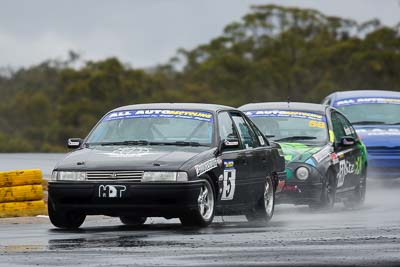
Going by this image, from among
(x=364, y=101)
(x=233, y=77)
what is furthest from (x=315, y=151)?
(x=233, y=77)

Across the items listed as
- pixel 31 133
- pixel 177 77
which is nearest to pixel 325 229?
pixel 31 133

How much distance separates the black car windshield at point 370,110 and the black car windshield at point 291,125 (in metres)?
4.68

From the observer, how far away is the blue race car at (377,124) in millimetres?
20844

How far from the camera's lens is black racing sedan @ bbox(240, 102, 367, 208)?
1548cm

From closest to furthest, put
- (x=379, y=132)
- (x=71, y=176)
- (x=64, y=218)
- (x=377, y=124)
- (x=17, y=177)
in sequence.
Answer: (x=71, y=176) < (x=64, y=218) < (x=17, y=177) < (x=379, y=132) < (x=377, y=124)

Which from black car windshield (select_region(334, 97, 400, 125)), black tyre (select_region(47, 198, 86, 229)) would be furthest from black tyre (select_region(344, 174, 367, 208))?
black tyre (select_region(47, 198, 86, 229))

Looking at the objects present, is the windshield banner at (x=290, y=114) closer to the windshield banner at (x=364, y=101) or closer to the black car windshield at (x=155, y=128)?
the black car windshield at (x=155, y=128)

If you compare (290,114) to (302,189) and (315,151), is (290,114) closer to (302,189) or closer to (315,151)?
(315,151)

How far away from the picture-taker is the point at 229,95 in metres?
63.6

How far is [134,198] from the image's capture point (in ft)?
38.5

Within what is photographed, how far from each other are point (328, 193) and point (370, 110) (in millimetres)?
5742

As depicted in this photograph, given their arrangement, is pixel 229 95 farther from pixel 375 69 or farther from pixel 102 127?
pixel 102 127

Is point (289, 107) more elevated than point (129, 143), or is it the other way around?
point (289, 107)

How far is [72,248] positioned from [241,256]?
163 cm
